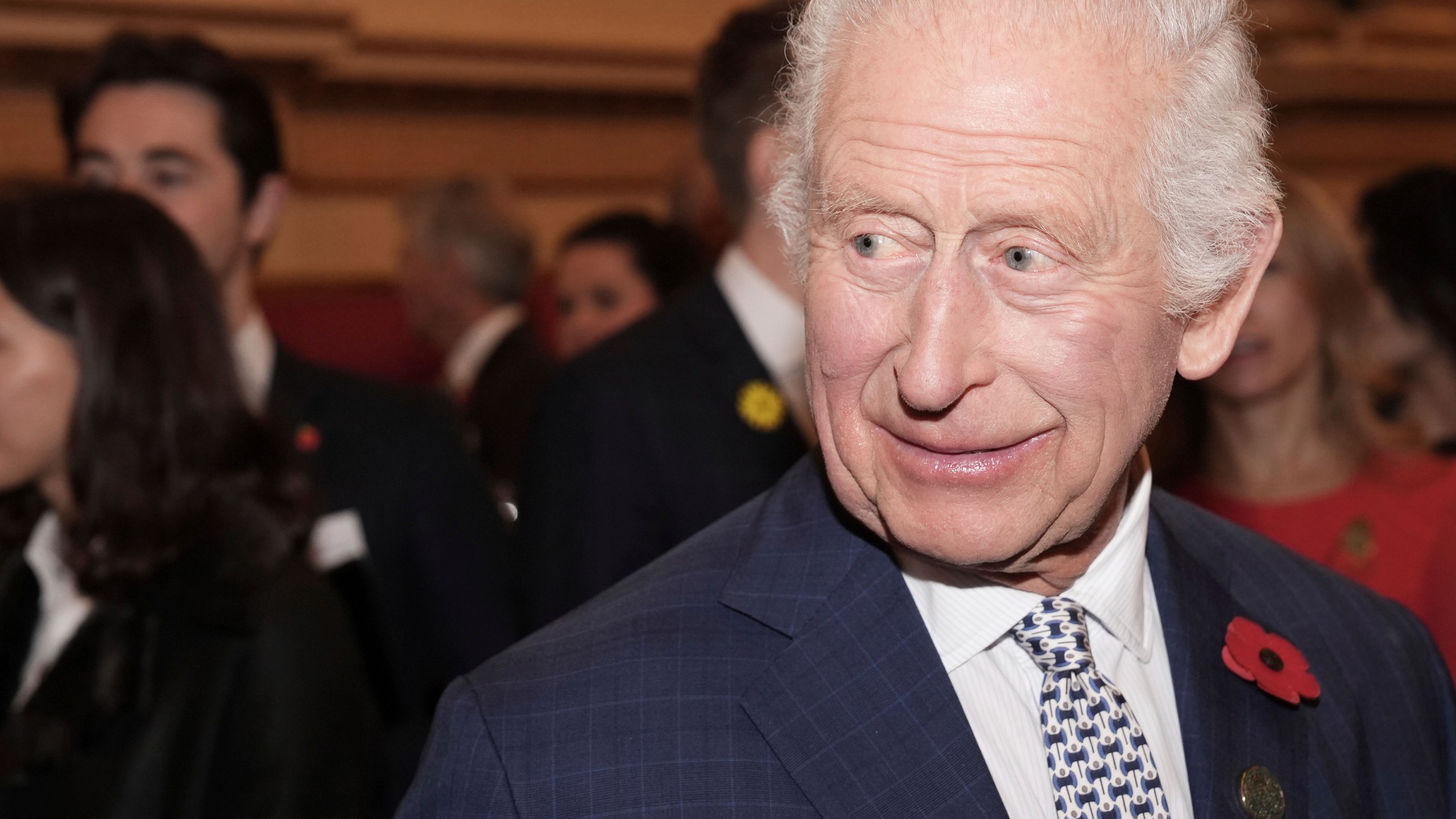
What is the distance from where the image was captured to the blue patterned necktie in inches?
54.0

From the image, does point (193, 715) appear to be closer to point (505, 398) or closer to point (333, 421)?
point (333, 421)

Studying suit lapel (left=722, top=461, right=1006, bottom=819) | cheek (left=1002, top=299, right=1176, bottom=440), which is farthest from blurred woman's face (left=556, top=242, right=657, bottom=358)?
cheek (left=1002, top=299, right=1176, bottom=440)

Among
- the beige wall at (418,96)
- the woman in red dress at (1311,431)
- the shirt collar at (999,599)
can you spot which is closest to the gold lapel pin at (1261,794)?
the shirt collar at (999,599)

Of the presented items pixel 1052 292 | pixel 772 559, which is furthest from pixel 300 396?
pixel 1052 292

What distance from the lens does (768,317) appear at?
2703 millimetres

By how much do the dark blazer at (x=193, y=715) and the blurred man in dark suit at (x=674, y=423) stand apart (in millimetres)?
457

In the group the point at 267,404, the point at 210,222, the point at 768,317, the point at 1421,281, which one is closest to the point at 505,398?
the point at 210,222

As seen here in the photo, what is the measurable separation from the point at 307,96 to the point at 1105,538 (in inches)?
185

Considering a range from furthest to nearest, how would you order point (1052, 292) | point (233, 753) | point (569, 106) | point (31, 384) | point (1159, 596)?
point (569, 106) → point (31, 384) → point (233, 753) → point (1159, 596) → point (1052, 292)

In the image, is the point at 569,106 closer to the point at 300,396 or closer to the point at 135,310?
Answer: the point at 300,396

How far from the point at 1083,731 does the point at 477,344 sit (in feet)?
13.1

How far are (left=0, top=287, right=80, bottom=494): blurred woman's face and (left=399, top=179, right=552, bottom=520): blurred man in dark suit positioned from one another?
2.61m

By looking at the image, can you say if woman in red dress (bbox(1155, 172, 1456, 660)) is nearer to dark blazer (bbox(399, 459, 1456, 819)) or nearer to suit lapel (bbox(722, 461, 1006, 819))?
dark blazer (bbox(399, 459, 1456, 819))

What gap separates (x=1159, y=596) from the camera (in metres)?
1.57
